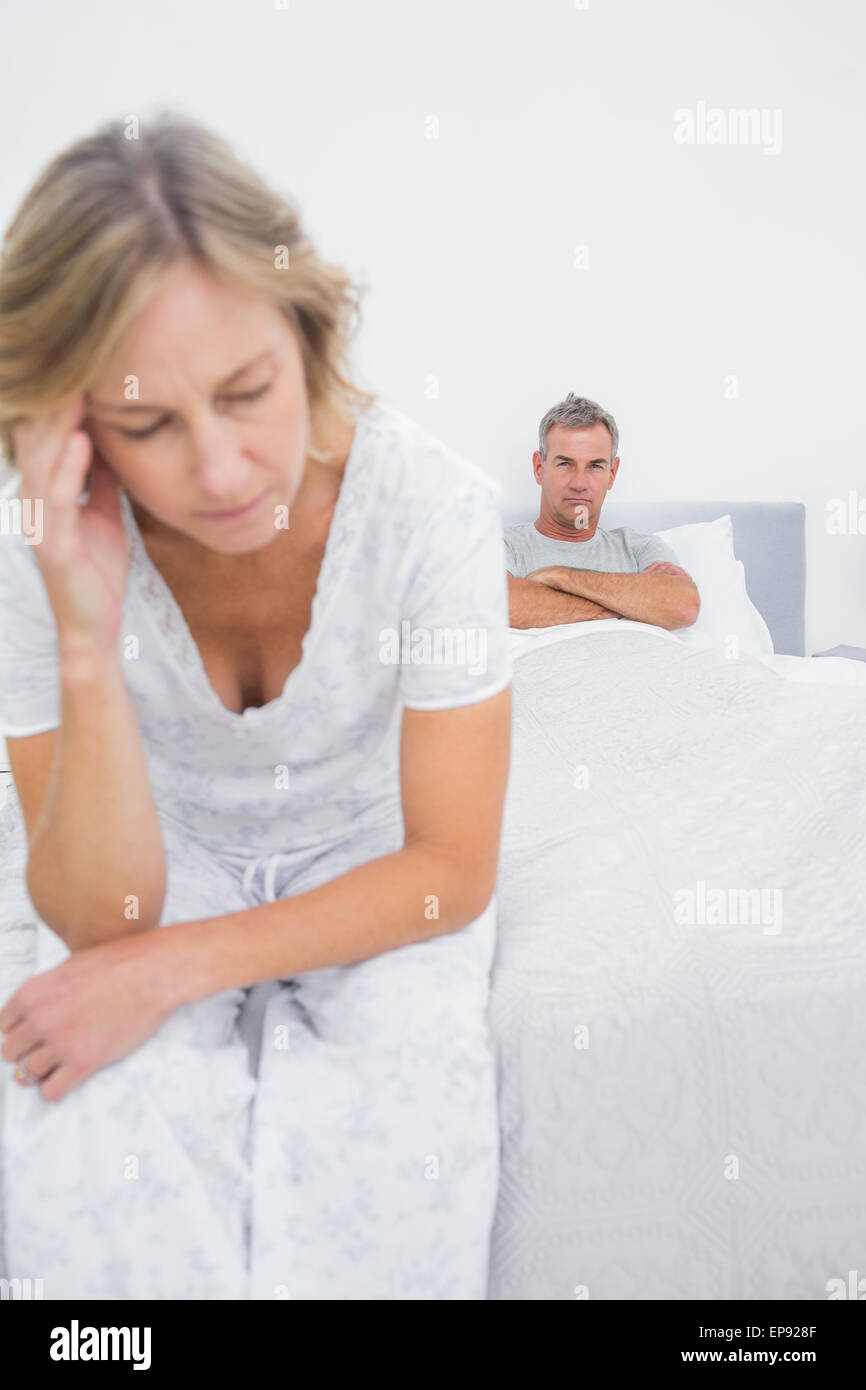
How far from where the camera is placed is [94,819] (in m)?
0.84

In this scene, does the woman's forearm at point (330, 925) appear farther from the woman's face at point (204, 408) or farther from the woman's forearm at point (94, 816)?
the woman's face at point (204, 408)

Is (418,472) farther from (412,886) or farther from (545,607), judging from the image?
(545,607)

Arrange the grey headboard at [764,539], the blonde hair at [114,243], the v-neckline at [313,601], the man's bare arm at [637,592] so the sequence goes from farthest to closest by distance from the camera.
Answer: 1. the grey headboard at [764,539]
2. the man's bare arm at [637,592]
3. the v-neckline at [313,601]
4. the blonde hair at [114,243]

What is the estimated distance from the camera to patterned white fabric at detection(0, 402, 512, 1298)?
0.74 meters

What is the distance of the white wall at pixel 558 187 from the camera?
2.54 m

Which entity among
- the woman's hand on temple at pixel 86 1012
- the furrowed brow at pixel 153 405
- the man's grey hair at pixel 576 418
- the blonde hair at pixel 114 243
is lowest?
the woman's hand on temple at pixel 86 1012

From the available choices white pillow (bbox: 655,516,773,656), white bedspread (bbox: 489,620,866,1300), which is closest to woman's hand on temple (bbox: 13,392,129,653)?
white bedspread (bbox: 489,620,866,1300)

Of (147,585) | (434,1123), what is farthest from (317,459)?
(434,1123)

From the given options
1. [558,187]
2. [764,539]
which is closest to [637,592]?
[764,539]

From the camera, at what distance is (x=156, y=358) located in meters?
0.70

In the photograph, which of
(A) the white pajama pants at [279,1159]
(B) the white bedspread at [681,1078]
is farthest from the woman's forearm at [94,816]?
(B) the white bedspread at [681,1078]

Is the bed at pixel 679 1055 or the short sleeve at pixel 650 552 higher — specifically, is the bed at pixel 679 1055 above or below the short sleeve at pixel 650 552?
below

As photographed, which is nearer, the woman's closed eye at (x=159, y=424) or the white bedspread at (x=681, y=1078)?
the woman's closed eye at (x=159, y=424)

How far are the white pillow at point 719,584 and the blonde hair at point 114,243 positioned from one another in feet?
5.89
